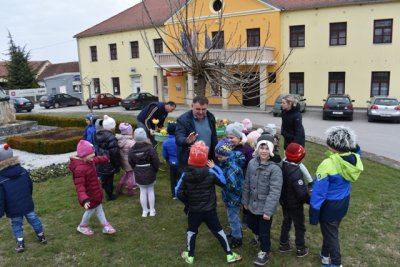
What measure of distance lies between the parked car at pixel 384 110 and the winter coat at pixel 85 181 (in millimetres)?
17740

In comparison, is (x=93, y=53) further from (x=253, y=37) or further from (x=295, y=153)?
(x=295, y=153)

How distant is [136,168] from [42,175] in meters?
3.99

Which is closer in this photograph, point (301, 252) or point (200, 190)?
point (200, 190)

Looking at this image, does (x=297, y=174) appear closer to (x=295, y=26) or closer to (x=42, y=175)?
(x=42, y=175)

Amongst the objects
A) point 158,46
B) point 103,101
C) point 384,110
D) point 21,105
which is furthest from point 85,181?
point 21,105

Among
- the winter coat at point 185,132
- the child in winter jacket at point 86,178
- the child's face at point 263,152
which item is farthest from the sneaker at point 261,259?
the child in winter jacket at point 86,178

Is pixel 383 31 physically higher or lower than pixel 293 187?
higher

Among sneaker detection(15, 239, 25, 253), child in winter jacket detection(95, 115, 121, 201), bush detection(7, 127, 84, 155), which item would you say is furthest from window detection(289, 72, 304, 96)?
sneaker detection(15, 239, 25, 253)

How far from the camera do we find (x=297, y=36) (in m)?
25.5

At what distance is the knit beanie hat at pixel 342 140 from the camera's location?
4055mm

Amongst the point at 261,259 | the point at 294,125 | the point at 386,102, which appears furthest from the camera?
the point at 386,102

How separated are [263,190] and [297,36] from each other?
2324cm

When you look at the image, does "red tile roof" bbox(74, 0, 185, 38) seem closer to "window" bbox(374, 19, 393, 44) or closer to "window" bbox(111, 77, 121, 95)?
"window" bbox(111, 77, 121, 95)

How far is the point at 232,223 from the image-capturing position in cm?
488
